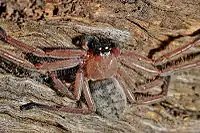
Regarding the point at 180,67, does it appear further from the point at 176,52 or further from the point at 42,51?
the point at 42,51

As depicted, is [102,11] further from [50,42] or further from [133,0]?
[50,42]

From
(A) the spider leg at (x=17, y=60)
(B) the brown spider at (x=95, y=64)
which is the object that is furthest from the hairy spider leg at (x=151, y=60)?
(A) the spider leg at (x=17, y=60)

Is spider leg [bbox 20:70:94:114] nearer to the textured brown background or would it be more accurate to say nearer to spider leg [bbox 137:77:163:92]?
the textured brown background

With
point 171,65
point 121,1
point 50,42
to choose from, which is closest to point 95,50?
point 50,42

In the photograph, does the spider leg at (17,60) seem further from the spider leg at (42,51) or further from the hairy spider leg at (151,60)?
the hairy spider leg at (151,60)

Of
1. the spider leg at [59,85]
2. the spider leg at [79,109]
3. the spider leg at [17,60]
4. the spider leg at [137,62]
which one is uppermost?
the spider leg at [17,60]

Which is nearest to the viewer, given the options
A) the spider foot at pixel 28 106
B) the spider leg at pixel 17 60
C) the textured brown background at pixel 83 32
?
the textured brown background at pixel 83 32

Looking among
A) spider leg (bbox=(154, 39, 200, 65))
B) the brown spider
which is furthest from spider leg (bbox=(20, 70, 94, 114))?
spider leg (bbox=(154, 39, 200, 65))
